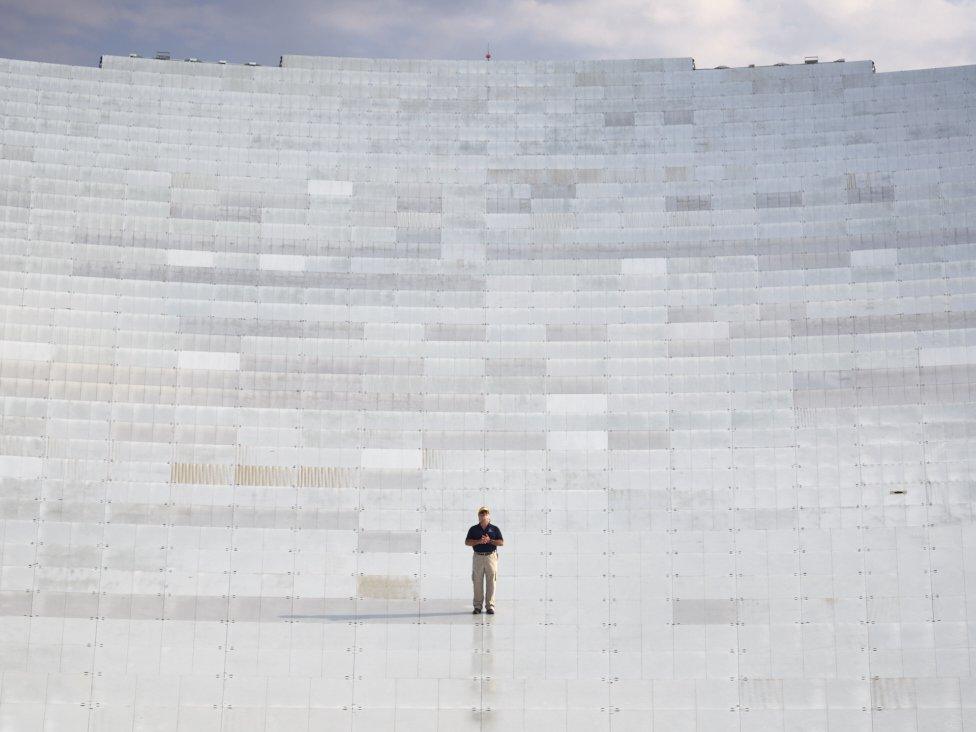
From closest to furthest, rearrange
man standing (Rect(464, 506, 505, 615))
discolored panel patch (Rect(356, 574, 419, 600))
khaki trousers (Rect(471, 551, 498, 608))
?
man standing (Rect(464, 506, 505, 615))
khaki trousers (Rect(471, 551, 498, 608))
discolored panel patch (Rect(356, 574, 419, 600))

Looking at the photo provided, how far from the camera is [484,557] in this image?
27.2 metres

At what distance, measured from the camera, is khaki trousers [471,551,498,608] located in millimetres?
27312

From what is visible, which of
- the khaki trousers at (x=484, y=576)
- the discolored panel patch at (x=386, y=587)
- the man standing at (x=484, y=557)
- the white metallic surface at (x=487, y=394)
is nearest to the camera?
the man standing at (x=484, y=557)

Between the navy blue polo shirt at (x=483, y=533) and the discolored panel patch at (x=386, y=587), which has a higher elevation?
the navy blue polo shirt at (x=483, y=533)

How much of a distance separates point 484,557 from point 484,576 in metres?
1.15

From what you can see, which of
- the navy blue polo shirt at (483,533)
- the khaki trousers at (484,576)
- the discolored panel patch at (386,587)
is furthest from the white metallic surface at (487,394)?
the navy blue polo shirt at (483,533)

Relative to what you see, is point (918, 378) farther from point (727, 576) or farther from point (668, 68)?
point (668, 68)

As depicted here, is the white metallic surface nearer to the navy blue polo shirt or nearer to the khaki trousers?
the khaki trousers

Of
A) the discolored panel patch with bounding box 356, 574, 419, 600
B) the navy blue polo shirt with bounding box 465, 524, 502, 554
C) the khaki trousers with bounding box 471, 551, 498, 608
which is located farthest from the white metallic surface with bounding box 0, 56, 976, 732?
the navy blue polo shirt with bounding box 465, 524, 502, 554

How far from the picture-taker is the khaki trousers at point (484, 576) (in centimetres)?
2731

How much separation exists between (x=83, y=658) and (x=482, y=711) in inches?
406

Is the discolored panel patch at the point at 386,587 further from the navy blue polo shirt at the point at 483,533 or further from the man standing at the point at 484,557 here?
the navy blue polo shirt at the point at 483,533

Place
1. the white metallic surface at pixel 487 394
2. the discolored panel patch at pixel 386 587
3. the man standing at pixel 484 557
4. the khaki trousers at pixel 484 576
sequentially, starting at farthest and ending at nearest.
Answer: the discolored panel patch at pixel 386 587 < the white metallic surface at pixel 487 394 < the khaki trousers at pixel 484 576 < the man standing at pixel 484 557

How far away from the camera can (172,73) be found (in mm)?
33938
